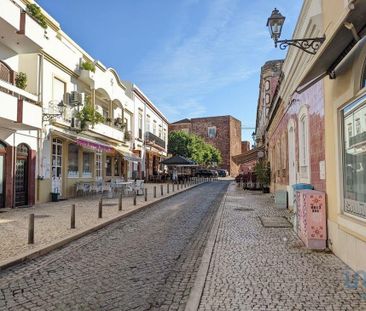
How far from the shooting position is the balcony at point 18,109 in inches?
481

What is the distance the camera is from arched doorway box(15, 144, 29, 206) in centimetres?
1459

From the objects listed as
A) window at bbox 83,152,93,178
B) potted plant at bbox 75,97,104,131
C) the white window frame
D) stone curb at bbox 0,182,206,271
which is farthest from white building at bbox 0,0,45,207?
the white window frame

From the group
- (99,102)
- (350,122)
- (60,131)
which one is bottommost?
(350,122)

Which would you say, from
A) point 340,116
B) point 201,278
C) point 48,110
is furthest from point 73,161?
point 340,116

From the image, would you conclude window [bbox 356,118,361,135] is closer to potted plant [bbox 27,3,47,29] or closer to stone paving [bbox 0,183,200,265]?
stone paving [bbox 0,183,200,265]

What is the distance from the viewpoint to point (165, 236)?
9.06 metres

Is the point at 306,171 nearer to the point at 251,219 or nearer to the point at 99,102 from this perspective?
the point at 251,219

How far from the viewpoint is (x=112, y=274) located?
5.78 metres

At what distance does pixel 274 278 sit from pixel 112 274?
2473mm

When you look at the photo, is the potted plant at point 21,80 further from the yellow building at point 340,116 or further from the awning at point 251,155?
the awning at point 251,155

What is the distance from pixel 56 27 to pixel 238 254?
1540 centimetres

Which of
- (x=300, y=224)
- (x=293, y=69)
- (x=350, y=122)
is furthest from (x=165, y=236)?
(x=293, y=69)

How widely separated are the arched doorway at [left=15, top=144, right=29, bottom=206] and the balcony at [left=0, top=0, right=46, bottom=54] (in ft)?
12.8

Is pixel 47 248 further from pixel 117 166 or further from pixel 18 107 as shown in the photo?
pixel 117 166
